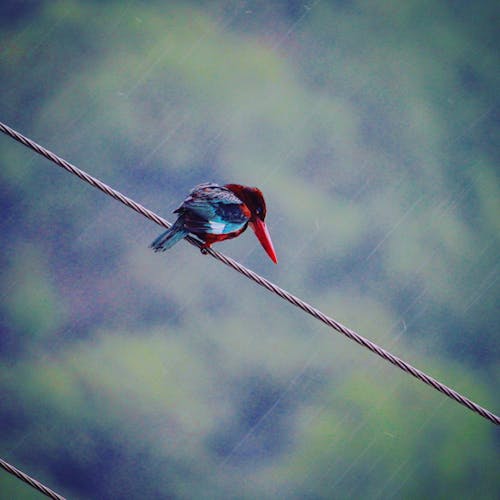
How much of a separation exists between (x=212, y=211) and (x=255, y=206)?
60 cm

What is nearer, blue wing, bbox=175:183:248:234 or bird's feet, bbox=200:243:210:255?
bird's feet, bbox=200:243:210:255

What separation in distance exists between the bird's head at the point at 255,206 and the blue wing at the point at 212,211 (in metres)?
0.10

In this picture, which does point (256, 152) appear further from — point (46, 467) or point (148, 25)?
point (46, 467)

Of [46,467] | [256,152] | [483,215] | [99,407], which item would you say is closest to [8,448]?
[46,467]

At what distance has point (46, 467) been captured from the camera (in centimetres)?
913

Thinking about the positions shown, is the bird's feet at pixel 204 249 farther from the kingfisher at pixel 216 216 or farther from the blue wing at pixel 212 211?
the blue wing at pixel 212 211

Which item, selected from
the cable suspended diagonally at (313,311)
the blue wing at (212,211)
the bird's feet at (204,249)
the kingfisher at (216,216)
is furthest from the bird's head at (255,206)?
the cable suspended diagonally at (313,311)

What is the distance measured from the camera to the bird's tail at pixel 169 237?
419cm

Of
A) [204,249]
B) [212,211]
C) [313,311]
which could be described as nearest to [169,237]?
[204,249]

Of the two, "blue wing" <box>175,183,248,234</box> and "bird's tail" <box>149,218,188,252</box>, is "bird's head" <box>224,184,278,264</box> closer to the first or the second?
"blue wing" <box>175,183,248,234</box>

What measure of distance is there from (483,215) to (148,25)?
594cm

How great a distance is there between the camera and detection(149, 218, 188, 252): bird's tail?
13.7 feet

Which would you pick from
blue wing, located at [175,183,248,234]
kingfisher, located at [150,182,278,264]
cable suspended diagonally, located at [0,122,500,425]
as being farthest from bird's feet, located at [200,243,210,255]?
cable suspended diagonally, located at [0,122,500,425]

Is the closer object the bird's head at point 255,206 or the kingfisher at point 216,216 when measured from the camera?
the kingfisher at point 216,216
